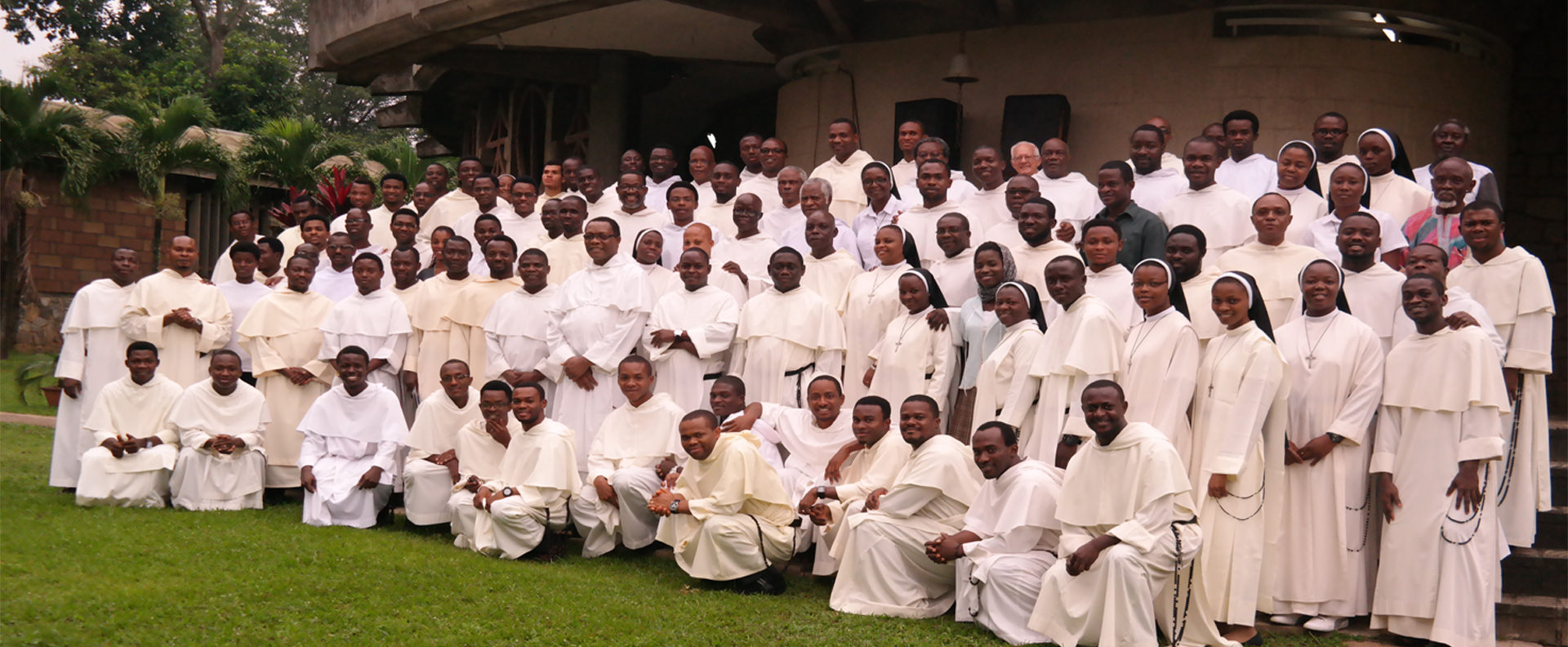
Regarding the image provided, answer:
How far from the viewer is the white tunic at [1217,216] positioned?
8.61 metres

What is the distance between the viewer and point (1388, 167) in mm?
8836

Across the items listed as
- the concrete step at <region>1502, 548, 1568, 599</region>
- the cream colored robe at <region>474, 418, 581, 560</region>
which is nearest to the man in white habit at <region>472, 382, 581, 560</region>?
the cream colored robe at <region>474, 418, 581, 560</region>

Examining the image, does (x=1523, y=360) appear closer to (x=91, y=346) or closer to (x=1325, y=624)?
(x=1325, y=624)

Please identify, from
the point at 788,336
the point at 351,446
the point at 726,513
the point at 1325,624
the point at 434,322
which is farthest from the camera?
the point at 434,322

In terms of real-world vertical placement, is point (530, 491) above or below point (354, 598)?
above

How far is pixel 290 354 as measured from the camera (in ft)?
33.1

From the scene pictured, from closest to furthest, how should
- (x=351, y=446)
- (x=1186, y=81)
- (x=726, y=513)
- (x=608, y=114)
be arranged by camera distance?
1. (x=726, y=513)
2. (x=351, y=446)
3. (x=1186, y=81)
4. (x=608, y=114)

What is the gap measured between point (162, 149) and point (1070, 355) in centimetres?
1580

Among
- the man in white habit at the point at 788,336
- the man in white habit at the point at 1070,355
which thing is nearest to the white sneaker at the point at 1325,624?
the man in white habit at the point at 1070,355

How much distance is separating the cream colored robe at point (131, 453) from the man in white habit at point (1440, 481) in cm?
817

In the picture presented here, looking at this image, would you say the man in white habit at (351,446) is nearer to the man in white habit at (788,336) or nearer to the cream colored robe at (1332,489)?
the man in white habit at (788,336)

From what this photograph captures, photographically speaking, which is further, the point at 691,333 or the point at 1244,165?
the point at 1244,165

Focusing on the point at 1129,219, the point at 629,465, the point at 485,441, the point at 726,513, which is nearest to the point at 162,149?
the point at 485,441

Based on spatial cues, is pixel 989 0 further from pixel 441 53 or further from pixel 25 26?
pixel 25 26
